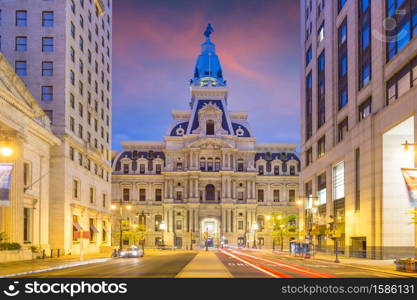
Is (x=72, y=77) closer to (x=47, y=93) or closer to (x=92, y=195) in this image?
(x=47, y=93)

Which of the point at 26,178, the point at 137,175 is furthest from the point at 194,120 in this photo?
the point at 26,178

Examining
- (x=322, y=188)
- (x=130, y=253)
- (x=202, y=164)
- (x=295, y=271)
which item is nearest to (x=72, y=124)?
(x=130, y=253)

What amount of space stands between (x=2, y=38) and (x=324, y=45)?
131 ft

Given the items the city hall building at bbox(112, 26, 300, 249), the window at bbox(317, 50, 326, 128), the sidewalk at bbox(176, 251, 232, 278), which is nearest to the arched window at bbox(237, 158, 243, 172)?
the city hall building at bbox(112, 26, 300, 249)

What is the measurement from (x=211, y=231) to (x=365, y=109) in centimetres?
8626

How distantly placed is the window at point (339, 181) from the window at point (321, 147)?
258 inches

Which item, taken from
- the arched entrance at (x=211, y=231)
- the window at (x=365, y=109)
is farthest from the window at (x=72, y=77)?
the arched entrance at (x=211, y=231)

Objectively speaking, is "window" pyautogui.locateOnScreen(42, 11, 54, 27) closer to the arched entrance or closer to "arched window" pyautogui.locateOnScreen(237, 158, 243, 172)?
the arched entrance

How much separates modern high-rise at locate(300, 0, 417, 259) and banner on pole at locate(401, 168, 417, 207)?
8.95m

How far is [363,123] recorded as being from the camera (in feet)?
172

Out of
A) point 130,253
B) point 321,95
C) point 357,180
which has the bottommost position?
point 130,253

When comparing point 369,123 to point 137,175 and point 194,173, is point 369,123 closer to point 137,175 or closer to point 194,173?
point 194,173

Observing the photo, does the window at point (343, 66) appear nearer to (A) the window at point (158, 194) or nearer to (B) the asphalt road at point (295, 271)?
(B) the asphalt road at point (295, 271)

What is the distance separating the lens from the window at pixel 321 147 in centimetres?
7267
